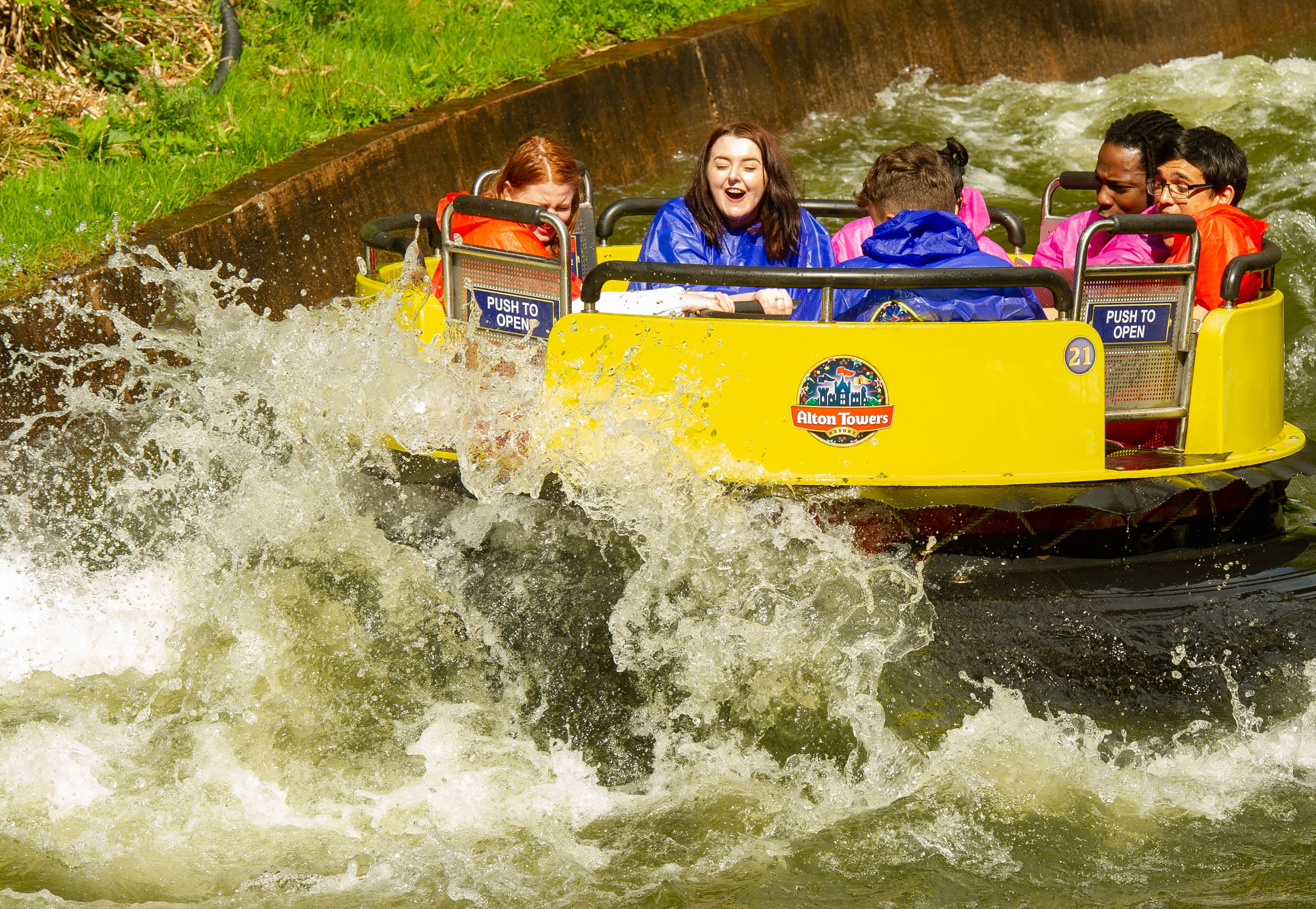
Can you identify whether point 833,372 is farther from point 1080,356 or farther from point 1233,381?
point 1233,381

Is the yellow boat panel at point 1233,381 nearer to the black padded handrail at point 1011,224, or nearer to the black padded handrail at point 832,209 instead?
the black padded handrail at point 1011,224

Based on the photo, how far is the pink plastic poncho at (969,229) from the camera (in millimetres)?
4516

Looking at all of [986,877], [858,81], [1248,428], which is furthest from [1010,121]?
[986,877]

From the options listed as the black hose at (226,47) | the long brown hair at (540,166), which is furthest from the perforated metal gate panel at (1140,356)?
the black hose at (226,47)

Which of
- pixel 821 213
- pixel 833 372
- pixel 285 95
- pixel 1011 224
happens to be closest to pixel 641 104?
pixel 285 95

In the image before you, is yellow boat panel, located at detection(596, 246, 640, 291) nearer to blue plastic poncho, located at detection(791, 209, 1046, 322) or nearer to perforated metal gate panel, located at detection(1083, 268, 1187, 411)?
blue plastic poncho, located at detection(791, 209, 1046, 322)

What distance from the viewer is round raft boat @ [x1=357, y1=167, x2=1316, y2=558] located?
362 centimetres

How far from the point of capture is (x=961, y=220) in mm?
4227

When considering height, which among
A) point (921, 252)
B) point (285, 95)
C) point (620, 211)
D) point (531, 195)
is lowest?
point (921, 252)

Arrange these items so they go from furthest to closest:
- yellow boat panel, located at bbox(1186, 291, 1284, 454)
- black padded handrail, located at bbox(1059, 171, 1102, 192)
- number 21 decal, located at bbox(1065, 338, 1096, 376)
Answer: black padded handrail, located at bbox(1059, 171, 1102, 192)
yellow boat panel, located at bbox(1186, 291, 1284, 454)
number 21 decal, located at bbox(1065, 338, 1096, 376)

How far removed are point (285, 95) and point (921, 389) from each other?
5110 mm

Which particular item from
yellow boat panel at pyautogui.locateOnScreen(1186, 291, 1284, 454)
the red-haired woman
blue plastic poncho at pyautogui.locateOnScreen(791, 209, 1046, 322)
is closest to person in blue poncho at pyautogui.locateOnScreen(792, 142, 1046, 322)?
blue plastic poncho at pyautogui.locateOnScreen(791, 209, 1046, 322)

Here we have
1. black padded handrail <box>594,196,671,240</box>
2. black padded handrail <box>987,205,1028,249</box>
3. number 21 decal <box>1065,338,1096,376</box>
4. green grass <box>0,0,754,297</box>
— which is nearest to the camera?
number 21 decal <box>1065,338,1096,376</box>

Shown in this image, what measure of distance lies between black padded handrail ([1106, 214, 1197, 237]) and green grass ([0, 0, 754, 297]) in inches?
Answer: 158
